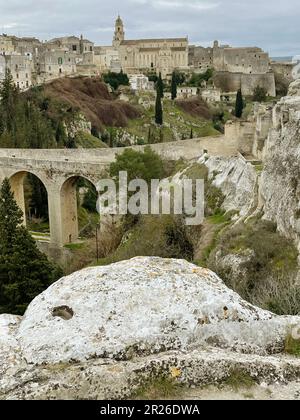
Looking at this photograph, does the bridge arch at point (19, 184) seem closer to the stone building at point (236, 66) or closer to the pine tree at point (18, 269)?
the pine tree at point (18, 269)

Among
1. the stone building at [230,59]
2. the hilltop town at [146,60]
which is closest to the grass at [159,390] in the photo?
the hilltop town at [146,60]

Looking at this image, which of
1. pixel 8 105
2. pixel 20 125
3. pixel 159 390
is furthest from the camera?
pixel 8 105

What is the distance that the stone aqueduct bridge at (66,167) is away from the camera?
2589 centimetres

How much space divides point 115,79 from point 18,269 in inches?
2357

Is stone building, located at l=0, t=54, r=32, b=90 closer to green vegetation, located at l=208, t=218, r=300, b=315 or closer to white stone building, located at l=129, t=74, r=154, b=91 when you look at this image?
white stone building, located at l=129, t=74, r=154, b=91

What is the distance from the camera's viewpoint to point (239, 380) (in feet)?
15.0

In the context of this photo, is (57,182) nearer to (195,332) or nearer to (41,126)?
(41,126)

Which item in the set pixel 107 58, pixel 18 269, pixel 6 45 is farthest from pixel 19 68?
pixel 18 269

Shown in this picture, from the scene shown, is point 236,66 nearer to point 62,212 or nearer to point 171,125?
point 171,125

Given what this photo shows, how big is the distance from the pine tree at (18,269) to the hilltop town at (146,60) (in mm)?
53896

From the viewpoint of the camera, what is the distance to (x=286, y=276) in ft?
34.3

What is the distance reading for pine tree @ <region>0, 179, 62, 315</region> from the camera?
1548cm

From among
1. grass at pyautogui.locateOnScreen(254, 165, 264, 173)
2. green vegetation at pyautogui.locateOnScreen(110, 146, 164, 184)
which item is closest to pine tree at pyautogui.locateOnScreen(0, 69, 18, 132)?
green vegetation at pyautogui.locateOnScreen(110, 146, 164, 184)
